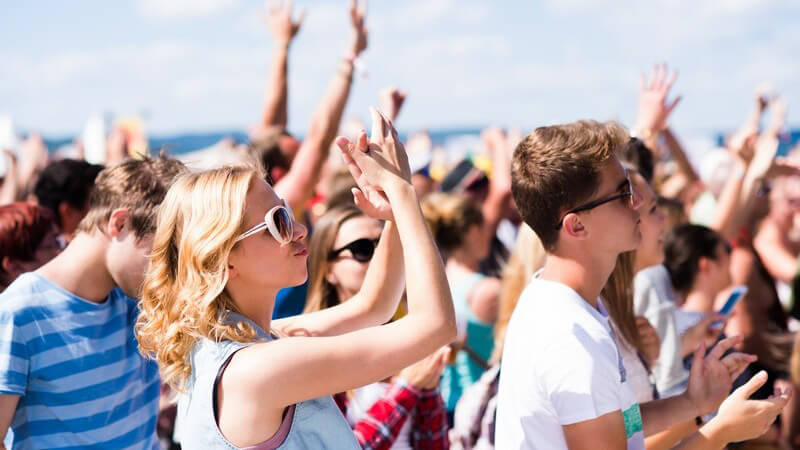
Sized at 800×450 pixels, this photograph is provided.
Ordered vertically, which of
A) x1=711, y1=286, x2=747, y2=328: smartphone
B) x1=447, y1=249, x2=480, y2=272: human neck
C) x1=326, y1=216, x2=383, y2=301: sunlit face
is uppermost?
x1=326, y1=216, x2=383, y2=301: sunlit face

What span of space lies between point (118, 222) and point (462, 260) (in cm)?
283

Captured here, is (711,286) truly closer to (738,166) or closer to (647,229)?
(738,166)

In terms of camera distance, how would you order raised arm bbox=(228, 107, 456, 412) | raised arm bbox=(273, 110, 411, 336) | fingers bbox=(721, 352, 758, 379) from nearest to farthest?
raised arm bbox=(228, 107, 456, 412)
fingers bbox=(721, 352, 758, 379)
raised arm bbox=(273, 110, 411, 336)

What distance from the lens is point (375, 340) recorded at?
1797mm

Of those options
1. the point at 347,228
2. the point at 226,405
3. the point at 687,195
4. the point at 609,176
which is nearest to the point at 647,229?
the point at 609,176

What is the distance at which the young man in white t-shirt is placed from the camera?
2.08m

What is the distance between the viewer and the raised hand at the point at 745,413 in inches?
88.2

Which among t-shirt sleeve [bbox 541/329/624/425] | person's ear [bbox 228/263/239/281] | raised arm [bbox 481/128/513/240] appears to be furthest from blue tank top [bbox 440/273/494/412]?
person's ear [bbox 228/263/239/281]

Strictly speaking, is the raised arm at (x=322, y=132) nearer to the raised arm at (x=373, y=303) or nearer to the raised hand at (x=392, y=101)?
the raised hand at (x=392, y=101)

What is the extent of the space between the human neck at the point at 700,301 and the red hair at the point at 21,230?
3.14 meters

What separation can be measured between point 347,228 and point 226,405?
68.5 inches

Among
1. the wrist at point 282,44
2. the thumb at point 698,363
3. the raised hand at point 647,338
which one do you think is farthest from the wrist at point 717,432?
the wrist at point 282,44

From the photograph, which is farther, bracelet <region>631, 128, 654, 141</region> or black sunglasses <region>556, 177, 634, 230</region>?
bracelet <region>631, 128, 654, 141</region>

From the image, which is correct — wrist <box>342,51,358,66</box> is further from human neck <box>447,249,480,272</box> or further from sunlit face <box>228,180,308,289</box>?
sunlit face <box>228,180,308,289</box>
